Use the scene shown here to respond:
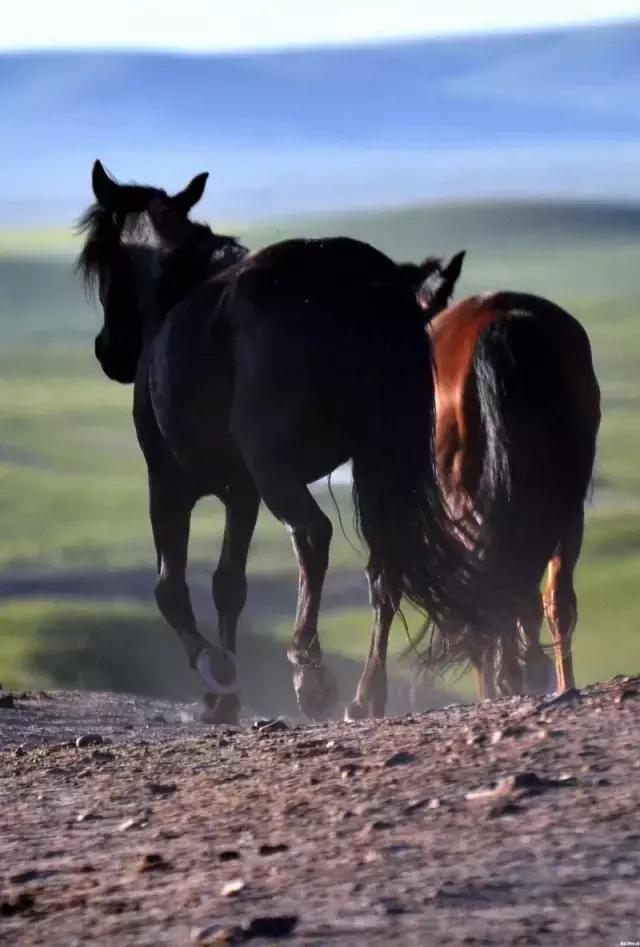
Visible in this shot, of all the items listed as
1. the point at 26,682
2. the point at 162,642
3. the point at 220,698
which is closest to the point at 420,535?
the point at 220,698

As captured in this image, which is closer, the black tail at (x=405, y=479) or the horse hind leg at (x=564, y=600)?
the black tail at (x=405, y=479)

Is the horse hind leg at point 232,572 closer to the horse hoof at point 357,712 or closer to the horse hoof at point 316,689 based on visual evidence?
the horse hoof at point 357,712

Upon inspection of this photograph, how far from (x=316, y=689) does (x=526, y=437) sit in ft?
4.67

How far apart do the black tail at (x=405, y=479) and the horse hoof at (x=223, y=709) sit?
127 centimetres

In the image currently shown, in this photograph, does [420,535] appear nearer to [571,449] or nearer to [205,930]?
[571,449]

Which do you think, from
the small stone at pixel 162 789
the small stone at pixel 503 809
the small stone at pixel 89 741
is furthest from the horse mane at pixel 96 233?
the small stone at pixel 503 809

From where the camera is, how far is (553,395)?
756cm

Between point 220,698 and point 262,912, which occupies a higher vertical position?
point 220,698

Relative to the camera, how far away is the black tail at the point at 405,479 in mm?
6895

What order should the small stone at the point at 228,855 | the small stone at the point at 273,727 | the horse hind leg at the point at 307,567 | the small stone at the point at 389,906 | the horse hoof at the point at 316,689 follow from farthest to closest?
the horse hoof at the point at 316,689 → the horse hind leg at the point at 307,567 → the small stone at the point at 273,727 → the small stone at the point at 228,855 → the small stone at the point at 389,906

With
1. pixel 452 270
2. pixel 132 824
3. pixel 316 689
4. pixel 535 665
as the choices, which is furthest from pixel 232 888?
pixel 452 270

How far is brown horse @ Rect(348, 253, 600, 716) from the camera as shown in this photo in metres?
7.50

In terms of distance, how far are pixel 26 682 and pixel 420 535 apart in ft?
24.4

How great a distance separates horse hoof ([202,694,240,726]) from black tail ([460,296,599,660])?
53.7 inches
